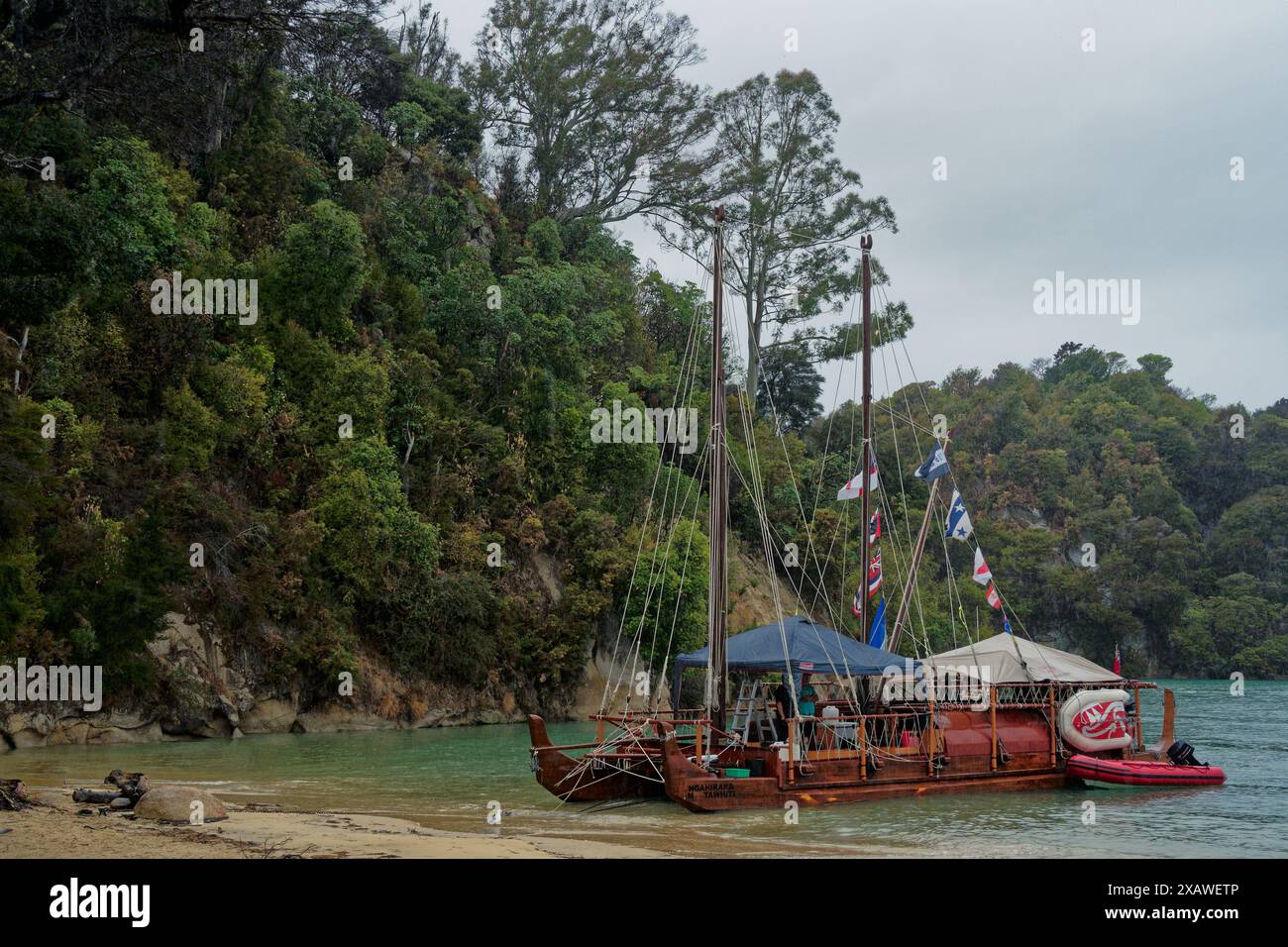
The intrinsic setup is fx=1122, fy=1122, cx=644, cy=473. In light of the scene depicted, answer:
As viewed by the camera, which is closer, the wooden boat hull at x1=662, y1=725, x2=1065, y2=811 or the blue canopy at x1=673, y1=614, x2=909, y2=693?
the wooden boat hull at x1=662, y1=725, x2=1065, y2=811

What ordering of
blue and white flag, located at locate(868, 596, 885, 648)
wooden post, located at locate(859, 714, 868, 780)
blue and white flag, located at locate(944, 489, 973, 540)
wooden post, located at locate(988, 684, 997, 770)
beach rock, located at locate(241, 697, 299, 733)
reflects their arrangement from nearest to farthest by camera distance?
wooden post, located at locate(859, 714, 868, 780), wooden post, located at locate(988, 684, 997, 770), blue and white flag, located at locate(944, 489, 973, 540), blue and white flag, located at locate(868, 596, 885, 648), beach rock, located at locate(241, 697, 299, 733)

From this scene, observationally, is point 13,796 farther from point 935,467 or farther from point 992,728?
point 935,467

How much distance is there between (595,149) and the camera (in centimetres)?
5284

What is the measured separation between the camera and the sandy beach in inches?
450

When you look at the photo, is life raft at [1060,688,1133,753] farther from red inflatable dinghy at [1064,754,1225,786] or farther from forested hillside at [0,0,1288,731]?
forested hillside at [0,0,1288,731]

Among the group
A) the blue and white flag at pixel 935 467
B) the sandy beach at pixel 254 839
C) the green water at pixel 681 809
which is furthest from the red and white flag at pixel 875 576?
the sandy beach at pixel 254 839

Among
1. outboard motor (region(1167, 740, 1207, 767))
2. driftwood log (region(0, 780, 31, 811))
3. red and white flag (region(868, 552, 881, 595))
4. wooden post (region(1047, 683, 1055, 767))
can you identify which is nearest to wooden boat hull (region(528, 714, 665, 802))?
driftwood log (region(0, 780, 31, 811))

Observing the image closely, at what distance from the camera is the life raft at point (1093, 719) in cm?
2209

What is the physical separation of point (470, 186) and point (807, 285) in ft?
52.7

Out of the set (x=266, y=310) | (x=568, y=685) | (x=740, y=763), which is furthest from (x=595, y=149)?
(x=740, y=763)

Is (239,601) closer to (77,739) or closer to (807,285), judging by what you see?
(77,739)

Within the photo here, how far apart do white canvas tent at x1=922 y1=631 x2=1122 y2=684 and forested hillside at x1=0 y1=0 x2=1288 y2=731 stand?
10.4 meters

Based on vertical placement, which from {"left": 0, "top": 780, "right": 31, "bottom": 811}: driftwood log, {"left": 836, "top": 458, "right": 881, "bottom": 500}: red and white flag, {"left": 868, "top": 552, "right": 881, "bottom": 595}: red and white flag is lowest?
{"left": 0, "top": 780, "right": 31, "bottom": 811}: driftwood log

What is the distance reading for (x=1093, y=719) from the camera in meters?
22.2
